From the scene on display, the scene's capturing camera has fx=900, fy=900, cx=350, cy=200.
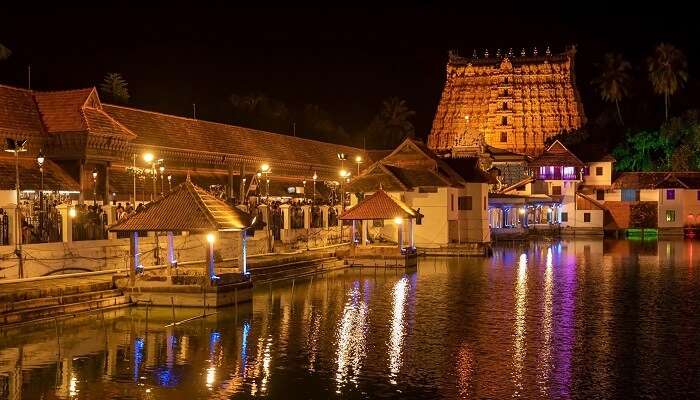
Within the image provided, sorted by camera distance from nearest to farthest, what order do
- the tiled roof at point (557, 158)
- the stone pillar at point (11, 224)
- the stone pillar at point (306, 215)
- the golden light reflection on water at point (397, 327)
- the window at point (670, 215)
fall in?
the golden light reflection on water at point (397, 327) < the stone pillar at point (11, 224) < the stone pillar at point (306, 215) < the tiled roof at point (557, 158) < the window at point (670, 215)

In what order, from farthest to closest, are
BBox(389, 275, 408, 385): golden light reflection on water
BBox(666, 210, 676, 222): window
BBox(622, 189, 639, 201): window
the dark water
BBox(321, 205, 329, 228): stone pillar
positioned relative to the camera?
BBox(622, 189, 639, 201): window
BBox(666, 210, 676, 222): window
BBox(321, 205, 329, 228): stone pillar
BBox(389, 275, 408, 385): golden light reflection on water
the dark water

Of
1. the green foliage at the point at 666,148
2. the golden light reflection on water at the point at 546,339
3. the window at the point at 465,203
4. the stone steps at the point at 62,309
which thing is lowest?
the golden light reflection on water at the point at 546,339

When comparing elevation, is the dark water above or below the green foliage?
below

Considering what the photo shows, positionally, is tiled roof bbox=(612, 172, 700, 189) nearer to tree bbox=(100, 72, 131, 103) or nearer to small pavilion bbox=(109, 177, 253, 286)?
tree bbox=(100, 72, 131, 103)

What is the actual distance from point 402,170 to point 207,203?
21.8 m

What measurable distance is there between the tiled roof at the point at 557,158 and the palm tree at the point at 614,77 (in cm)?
1461

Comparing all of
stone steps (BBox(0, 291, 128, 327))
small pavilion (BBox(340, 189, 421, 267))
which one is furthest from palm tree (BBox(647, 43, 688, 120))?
stone steps (BBox(0, 291, 128, 327))

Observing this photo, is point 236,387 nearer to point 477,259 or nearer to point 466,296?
→ point 466,296

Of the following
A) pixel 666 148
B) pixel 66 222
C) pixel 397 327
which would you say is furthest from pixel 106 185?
pixel 666 148

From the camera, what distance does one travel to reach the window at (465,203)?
2019 inches

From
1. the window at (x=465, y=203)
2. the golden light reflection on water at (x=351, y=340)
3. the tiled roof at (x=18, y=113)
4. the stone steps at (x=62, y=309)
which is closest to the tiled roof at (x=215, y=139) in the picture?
the tiled roof at (x=18, y=113)

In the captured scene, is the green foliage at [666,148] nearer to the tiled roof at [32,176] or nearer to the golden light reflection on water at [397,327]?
the golden light reflection on water at [397,327]

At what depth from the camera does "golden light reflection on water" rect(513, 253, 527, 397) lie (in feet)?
58.5

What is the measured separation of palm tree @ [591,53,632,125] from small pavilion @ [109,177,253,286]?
2623 inches
